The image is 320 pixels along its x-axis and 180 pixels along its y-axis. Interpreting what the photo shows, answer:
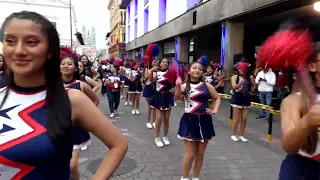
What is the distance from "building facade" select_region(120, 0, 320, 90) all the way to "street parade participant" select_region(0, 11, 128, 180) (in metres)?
1.49

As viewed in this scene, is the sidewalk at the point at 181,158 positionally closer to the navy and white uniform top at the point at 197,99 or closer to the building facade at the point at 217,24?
the navy and white uniform top at the point at 197,99

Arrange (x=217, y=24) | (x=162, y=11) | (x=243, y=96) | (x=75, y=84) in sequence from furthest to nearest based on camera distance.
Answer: (x=162, y=11) < (x=217, y=24) < (x=243, y=96) < (x=75, y=84)

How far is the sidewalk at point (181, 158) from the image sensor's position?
15.0ft

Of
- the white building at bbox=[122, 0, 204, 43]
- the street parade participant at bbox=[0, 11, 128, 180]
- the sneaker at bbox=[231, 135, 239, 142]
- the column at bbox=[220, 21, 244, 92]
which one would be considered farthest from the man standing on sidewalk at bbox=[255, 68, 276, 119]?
the white building at bbox=[122, 0, 204, 43]

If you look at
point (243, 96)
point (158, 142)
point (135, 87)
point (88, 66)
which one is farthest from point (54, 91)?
point (135, 87)

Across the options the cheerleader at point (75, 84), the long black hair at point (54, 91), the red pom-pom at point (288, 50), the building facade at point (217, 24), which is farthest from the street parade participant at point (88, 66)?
the red pom-pom at point (288, 50)

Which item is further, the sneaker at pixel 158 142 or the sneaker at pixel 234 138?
the sneaker at pixel 234 138

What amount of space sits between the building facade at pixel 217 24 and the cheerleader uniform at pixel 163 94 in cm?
232

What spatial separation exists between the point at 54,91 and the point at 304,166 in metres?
1.63

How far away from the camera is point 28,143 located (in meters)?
1.40

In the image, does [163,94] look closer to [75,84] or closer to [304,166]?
[75,84]

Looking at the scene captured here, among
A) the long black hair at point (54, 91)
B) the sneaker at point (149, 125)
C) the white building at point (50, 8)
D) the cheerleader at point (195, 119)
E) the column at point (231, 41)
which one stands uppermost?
the white building at point (50, 8)

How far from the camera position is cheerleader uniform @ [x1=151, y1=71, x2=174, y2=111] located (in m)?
6.30

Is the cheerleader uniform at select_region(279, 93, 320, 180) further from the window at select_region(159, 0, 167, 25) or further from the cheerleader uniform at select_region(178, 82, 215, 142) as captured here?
the window at select_region(159, 0, 167, 25)
